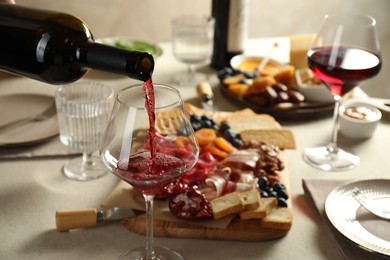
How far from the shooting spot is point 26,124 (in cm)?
143

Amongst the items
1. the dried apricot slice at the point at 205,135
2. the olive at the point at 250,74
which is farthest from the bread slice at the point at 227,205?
the olive at the point at 250,74

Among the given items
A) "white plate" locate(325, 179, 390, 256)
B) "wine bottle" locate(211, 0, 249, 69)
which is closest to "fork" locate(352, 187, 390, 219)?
"white plate" locate(325, 179, 390, 256)

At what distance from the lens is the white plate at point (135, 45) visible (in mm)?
1891

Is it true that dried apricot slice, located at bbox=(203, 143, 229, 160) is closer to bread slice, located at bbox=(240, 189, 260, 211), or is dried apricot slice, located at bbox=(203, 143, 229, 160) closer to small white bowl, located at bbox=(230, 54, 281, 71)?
bread slice, located at bbox=(240, 189, 260, 211)

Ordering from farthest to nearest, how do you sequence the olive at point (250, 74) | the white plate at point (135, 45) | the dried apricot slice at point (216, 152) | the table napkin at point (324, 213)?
the white plate at point (135, 45)
the olive at point (250, 74)
the dried apricot slice at point (216, 152)
the table napkin at point (324, 213)

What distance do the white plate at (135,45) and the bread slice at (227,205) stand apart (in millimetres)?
874

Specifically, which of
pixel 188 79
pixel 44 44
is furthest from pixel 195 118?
pixel 44 44

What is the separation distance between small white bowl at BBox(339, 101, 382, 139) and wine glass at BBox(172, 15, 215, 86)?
49cm

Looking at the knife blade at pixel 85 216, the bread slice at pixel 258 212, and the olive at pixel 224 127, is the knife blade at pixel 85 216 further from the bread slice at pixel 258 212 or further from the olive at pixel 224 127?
the olive at pixel 224 127

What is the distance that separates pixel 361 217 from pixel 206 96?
651 mm

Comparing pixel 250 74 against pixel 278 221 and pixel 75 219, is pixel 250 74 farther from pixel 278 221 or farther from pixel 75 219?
pixel 75 219

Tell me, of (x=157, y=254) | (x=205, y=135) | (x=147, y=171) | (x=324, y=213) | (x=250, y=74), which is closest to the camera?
(x=147, y=171)

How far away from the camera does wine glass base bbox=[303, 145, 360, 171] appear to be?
4.42ft

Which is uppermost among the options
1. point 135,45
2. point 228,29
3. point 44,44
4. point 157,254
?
point 44,44
